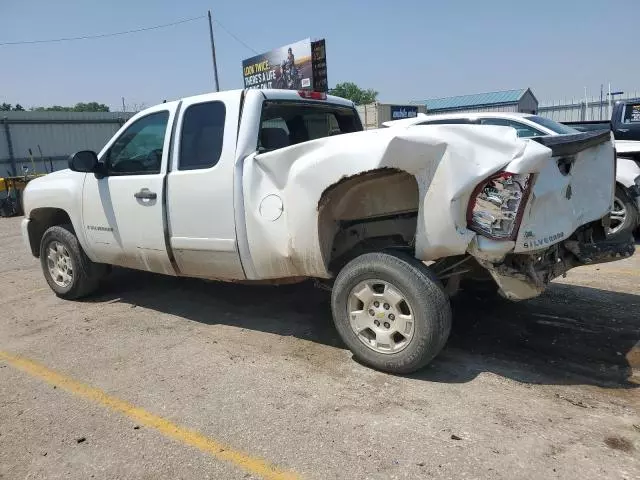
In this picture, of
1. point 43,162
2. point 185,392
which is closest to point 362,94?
point 43,162

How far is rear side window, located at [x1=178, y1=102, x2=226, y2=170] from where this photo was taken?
4453 mm

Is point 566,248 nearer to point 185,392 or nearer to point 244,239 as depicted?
point 244,239

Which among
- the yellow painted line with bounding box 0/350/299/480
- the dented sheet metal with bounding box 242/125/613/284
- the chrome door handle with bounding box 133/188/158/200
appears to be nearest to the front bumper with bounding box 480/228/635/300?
the dented sheet metal with bounding box 242/125/613/284

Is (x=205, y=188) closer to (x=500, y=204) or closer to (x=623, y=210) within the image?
(x=500, y=204)

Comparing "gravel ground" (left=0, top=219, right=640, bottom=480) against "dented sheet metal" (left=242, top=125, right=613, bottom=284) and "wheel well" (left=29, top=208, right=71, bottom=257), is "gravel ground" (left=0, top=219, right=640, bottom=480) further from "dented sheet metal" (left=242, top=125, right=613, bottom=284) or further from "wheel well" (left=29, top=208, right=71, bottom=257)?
"wheel well" (left=29, top=208, right=71, bottom=257)

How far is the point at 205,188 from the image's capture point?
4.43 meters

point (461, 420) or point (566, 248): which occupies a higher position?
point (566, 248)

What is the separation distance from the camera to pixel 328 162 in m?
3.71

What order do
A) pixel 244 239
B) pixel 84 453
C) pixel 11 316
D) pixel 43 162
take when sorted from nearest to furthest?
pixel 84 453 < pixel 244 239 < pixel 11 316 < pixel 43 162

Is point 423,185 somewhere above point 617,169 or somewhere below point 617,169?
above

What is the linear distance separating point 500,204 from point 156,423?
2.49 meters

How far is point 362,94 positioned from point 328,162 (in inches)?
2838

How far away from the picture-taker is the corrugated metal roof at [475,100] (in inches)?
1506

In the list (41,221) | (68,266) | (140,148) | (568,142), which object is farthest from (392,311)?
(41,221)
